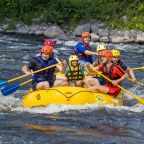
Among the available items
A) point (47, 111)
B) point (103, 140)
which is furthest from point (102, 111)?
point (103, 140)

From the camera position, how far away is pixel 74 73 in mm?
10188

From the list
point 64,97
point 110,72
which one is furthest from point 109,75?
point 64,97

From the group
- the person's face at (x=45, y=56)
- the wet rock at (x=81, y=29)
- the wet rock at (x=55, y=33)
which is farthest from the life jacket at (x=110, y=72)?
the wet rock at (x=81, y=29)

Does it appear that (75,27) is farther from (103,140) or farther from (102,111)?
(103,140)

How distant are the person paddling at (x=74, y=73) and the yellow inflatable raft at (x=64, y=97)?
29.4 inches

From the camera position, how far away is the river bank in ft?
71.3

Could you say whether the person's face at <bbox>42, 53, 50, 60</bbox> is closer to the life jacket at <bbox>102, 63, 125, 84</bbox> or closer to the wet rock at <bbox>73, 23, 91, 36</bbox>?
the life jacket at <bbox>102, 63, 125, 84</bbox>

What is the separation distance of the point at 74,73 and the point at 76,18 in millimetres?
14517

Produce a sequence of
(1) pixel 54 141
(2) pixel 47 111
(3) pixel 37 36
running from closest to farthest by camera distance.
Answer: (1) pixel 54 141 < (2) pixel 47 111 < (3) pixel 37 36

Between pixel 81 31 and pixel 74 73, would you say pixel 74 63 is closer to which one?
pixel 74 73

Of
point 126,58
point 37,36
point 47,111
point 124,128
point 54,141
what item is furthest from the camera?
point 37,36

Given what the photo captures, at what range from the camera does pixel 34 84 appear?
32.6 feet

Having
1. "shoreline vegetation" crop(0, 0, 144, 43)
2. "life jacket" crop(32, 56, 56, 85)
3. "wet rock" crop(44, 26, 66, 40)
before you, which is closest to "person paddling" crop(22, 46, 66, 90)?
"life jacket" crop(32, 56, 56, 85)

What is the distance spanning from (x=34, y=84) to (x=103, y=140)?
9.77 ft
